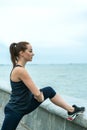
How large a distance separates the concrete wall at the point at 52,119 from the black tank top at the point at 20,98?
66 cm

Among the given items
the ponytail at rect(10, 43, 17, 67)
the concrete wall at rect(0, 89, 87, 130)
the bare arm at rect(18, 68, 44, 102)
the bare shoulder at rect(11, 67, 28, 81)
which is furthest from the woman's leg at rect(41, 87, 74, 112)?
the ponytail at rect(10, 43, 17, 67)

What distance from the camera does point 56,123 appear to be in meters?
7.48

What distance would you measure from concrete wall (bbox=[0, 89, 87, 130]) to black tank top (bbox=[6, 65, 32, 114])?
0.66 m

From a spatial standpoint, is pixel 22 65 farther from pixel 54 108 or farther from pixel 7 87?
pixel 7 87

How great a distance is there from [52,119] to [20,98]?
1.33 metres

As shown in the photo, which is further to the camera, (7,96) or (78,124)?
(7,96)

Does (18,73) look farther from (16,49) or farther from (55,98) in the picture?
(55,98)

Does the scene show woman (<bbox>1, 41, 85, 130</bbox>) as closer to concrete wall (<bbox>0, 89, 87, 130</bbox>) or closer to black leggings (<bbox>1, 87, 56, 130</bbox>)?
black leggings (<bbox>1, 87, 56, 130</bbox>)

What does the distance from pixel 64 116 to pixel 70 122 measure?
15cm

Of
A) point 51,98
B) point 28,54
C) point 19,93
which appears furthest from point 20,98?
point 28,54

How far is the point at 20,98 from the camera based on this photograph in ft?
21.3

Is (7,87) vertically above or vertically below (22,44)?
below

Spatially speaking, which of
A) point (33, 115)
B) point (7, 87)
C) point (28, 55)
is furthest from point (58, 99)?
point (7, 87)

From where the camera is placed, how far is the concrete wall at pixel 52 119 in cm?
665
